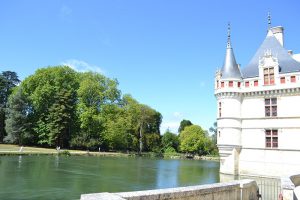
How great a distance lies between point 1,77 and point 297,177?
181 feet

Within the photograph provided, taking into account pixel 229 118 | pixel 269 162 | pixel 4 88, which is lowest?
pixel 269 162

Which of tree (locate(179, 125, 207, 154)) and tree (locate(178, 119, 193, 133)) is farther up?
tree (locate(178, 119, 193, 133))

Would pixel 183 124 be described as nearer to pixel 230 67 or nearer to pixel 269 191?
pixel 230 67

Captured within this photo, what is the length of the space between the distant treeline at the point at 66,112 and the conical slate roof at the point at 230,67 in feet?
91.5

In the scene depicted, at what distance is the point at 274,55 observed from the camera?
2369cm

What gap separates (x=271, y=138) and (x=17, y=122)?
36.4 m

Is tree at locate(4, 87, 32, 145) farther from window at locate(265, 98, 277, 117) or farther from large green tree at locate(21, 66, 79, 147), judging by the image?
window at locate(265, 98, 277, 117)

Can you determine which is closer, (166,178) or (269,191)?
(269,191)

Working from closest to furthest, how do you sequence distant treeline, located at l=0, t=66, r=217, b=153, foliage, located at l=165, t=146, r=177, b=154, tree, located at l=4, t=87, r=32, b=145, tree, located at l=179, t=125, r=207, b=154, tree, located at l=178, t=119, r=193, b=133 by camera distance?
tree, located at l=4, t=87, r=32, b=145
distant treeline, located at l=0, t=66, r=217, b=153
tree, located at l=179, t=125, r=207, b=154
foliage, located at l=165, t=146, r=177, b=154
tree, located at l=178, t=119, r=193, b=133

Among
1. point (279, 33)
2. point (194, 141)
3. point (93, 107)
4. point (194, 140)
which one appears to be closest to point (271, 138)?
point (279, 33)

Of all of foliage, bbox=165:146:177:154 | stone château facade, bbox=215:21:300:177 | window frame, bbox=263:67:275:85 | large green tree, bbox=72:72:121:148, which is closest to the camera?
stone château facade, bbox=215:21:300:177

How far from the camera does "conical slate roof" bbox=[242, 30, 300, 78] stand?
72.9ft

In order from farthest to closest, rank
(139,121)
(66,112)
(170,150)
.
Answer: (170,150)
(139,121)
(66,112)

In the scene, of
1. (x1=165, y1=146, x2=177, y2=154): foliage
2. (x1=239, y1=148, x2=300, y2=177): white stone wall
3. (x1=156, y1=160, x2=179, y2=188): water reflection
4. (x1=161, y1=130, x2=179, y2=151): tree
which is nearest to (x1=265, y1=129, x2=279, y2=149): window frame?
(x1=239, y1=148, x2=300, y2=177): white stone wall
